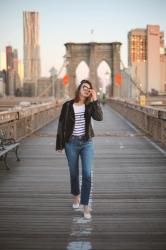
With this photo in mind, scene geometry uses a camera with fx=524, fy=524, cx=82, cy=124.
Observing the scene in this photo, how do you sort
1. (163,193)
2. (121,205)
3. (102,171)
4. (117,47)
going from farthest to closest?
(117,47)
(102,171)
(163,193)
(121,205)

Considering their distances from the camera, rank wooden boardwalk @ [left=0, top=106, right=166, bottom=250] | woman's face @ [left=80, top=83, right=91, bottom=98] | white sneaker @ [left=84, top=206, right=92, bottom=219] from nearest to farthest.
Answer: wooden boardwalk @ [left=0, top=106, right=166, bottom=250] → white sneaker @ [left=84, top=206, right=92, bottom=219] → woman's face @ [left=80, top=83, right=91, bottom=98]

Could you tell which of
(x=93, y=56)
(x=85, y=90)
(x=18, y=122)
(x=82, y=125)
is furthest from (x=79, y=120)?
(x=93, y=56)

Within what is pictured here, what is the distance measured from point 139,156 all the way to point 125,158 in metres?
0.49

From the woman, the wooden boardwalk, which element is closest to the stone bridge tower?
Answer: the wooden boardwalk

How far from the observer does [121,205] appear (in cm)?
688

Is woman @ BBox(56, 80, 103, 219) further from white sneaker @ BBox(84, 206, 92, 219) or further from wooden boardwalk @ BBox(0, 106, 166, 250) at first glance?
wooden boardwalk @ BBox(0, 106, 166, 250)

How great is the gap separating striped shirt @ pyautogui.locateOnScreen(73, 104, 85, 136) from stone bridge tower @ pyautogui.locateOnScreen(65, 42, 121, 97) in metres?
103

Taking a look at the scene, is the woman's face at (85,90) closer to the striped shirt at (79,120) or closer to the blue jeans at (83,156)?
the striped shirt at (79,120)

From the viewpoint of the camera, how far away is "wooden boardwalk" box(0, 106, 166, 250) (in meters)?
5.31

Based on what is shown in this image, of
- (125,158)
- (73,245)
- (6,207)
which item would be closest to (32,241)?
(73,245)

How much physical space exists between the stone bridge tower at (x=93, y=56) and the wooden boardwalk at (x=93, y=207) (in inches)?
3926

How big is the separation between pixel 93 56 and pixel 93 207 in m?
107

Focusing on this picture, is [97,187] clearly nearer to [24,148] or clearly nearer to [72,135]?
[72,135]

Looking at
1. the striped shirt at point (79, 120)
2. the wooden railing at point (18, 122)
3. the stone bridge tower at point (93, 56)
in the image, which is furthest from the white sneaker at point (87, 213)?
the stone bridge tower at point (93, 56)
